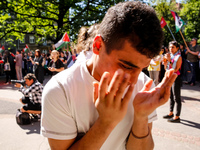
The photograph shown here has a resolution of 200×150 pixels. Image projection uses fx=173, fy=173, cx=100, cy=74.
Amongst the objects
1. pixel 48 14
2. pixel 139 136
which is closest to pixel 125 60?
pixel 139 136

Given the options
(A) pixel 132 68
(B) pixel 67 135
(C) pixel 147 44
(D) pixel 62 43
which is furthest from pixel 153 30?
(D) pixel 62 43

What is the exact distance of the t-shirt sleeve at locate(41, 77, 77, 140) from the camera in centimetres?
104

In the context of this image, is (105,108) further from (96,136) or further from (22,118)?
(22,118)

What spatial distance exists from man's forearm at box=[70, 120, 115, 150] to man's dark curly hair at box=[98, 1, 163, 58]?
464 mm

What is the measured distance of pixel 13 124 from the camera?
4.40 metres

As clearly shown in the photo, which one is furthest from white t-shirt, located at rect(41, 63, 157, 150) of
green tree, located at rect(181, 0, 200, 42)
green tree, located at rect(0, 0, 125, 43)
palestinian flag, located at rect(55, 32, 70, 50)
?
green tree, located at rect(181, 0, 200, 42)

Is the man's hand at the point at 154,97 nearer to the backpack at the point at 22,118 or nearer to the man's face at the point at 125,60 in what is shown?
the man's face at the point at 125,60

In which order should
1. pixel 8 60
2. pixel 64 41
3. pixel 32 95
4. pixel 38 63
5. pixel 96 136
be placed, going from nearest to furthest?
1. pixel 96 136
2. pixel 32 95
3. pixel 64 41
4. pixel 38 63
5. pixel 8 60

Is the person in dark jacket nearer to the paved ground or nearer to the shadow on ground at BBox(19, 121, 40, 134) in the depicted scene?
the paved ground

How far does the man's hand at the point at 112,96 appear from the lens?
867mm

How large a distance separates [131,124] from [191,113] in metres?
4.67

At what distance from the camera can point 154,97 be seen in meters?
1.10

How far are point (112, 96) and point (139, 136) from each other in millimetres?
490

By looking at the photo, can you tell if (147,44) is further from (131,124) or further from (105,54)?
(131,124)
